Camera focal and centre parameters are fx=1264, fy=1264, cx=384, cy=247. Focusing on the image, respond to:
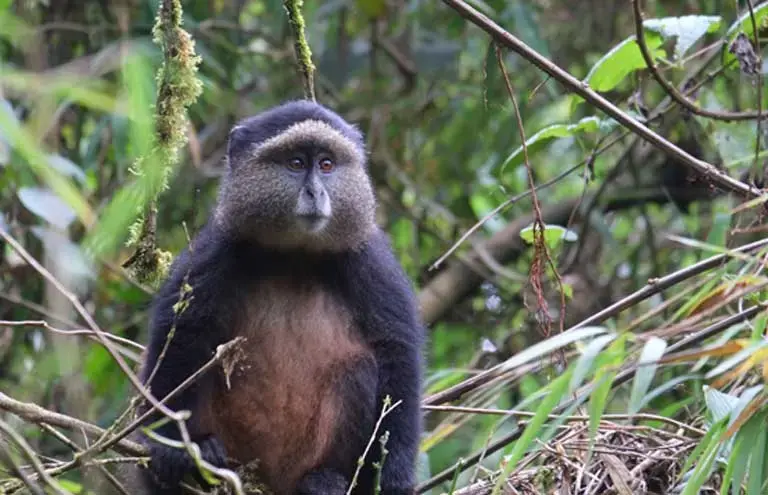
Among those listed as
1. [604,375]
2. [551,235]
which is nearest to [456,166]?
[551,235]

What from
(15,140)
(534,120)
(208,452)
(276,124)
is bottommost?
(208,452)

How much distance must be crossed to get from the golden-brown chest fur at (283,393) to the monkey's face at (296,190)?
0.71 feet

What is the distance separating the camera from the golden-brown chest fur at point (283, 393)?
3.62 metres

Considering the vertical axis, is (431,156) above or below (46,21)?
below

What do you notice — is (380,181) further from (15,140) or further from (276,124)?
(15,140)

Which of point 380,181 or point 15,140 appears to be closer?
point 15,140

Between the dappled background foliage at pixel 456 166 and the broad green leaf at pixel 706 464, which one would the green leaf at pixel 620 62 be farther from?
the broad green leaf at pixel 706 464

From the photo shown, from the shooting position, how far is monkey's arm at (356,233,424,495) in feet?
11.7

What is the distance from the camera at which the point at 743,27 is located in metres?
3.65

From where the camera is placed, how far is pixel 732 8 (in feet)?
18.8

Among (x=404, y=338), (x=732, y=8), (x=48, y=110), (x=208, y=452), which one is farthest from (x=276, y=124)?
(x=732, y=8)

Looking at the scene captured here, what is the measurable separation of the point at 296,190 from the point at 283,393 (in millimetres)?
602

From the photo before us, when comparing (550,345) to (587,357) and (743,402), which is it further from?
(743,402)

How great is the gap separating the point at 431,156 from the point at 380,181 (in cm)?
47
